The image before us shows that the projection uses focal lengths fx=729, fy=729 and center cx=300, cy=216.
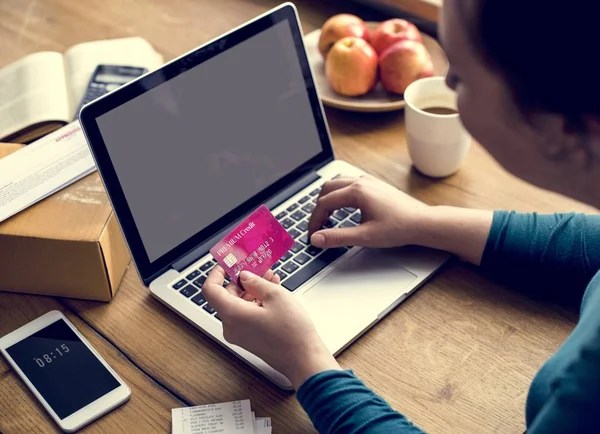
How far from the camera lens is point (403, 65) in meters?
1.27

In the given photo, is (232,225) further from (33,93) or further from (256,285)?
(33,93)

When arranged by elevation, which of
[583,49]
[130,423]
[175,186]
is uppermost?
[583,49]

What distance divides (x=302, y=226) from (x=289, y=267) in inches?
3.5

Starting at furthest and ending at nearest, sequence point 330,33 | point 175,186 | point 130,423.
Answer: point 330,33
point 175,186
point 130,423

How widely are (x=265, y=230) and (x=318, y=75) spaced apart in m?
0.55

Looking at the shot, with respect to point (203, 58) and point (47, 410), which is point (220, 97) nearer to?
point (203, 58)

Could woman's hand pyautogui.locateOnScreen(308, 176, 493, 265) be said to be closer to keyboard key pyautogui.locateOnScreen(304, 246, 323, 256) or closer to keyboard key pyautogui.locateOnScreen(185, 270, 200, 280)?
keyboard key pyautogui.locateOnScreen(304, 246, 323, 256)

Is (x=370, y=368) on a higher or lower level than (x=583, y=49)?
lower

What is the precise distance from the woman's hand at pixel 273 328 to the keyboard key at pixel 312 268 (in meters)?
0.08

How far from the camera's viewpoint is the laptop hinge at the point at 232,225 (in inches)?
38.9

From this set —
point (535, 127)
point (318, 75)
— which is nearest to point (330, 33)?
point (318, 75)

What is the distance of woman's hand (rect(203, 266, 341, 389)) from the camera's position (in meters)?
0.82

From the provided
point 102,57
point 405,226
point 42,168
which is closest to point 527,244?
point 405,226

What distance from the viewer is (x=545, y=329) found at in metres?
0.92
